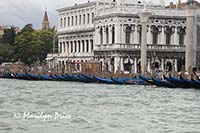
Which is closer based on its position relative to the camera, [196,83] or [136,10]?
[196,83]

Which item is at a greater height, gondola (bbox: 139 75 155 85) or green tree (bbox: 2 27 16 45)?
green tree (bbox: 2 27 16 45)

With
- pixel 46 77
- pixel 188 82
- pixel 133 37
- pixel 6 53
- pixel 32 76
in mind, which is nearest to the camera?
pixel 188 82

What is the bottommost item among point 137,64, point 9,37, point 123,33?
point 137,64

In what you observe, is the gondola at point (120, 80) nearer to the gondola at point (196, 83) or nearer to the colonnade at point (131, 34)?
the gondola at point (196, 83)

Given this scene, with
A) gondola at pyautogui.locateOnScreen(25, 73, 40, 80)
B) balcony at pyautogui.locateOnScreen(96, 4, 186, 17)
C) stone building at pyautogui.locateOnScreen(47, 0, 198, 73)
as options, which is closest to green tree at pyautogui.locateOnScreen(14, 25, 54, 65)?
stone building at pyautogui.locateOnScreen(47, 0, 198, 73)

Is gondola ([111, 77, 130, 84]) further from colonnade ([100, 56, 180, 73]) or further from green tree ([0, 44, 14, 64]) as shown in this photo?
green tree ([0, 44, 14, 64])

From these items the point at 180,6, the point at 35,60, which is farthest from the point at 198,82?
the point at 35,60

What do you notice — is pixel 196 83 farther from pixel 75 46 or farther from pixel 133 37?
pixel 75 46

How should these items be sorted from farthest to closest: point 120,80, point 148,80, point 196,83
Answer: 1. point 120,80
2. point 148,80
3. point 196,83

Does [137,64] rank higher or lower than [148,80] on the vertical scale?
higher

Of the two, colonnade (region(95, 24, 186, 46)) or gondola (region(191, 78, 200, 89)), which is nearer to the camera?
gondola (region(191, 78, 200, 89))

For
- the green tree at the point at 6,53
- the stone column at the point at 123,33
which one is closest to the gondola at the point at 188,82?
the stone column at the point at 123,33

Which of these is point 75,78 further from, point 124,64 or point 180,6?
point 180,6

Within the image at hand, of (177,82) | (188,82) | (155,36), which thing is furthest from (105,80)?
(155,36)
